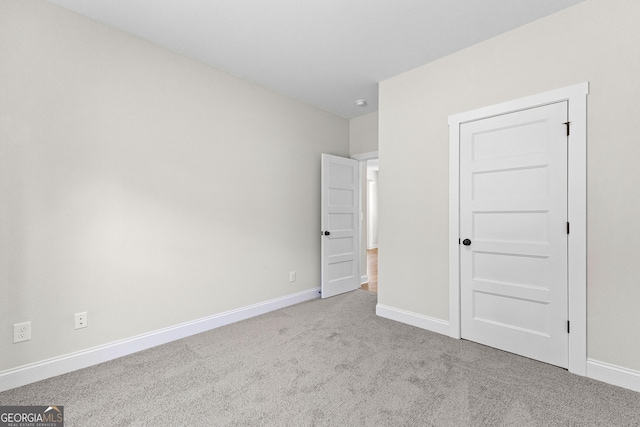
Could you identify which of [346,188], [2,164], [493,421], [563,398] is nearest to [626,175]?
[563,398]

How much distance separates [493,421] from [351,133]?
3.91 meters

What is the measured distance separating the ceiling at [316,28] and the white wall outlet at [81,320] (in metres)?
2.34

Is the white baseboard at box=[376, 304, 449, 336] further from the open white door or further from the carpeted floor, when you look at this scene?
the open white door

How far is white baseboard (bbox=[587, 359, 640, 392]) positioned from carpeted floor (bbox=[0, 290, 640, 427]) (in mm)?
71

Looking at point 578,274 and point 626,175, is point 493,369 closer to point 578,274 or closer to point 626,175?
point 578,274

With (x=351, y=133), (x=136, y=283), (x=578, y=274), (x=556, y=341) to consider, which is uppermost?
(x=351, y=133)

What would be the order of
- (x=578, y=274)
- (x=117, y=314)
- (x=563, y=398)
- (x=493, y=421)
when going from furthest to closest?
1. (x=117, y=314)
2. (x=578, y=274)
3. (x=563, y=398)
4. (x=493, y=421)

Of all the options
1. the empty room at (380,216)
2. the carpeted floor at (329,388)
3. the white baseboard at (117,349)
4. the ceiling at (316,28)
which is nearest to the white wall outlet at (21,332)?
the empty room at (380,216)

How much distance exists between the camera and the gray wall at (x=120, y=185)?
1.96 metres

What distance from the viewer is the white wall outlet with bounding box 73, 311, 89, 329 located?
216cm

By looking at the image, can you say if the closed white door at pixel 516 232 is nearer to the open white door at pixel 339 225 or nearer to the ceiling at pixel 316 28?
the ceiling at pixel 316 28

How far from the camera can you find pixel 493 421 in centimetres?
157

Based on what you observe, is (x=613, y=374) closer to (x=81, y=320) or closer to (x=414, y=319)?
Result: (x=414, y=319)

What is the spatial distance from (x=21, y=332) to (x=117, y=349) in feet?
2.05
